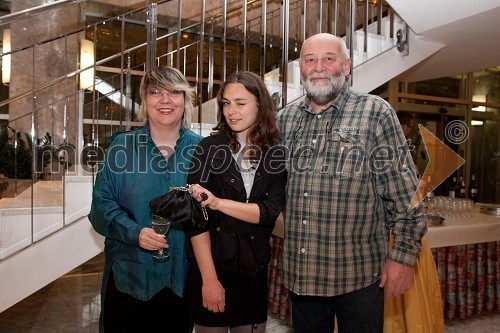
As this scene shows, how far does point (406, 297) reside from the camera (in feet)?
7.13

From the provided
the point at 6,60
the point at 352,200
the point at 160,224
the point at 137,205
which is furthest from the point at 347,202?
the point at 6,60

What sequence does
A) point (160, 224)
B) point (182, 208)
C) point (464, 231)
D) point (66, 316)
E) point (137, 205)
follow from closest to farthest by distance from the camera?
point (182, 208) → point (160, 224) → point (137, 205) → point (464, 231) → point (66, 316)

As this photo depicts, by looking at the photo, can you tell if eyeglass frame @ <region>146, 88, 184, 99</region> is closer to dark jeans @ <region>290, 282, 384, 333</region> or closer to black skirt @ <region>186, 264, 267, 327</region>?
black skirt @ <region>186, 264, 267, 327</region>

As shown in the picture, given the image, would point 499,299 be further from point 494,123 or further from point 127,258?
point 494,123

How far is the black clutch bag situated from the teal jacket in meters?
0.21

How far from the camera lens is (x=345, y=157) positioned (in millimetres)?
1432

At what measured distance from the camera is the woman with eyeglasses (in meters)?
1.50

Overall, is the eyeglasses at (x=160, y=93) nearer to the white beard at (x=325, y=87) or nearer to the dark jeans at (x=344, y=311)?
the white beard at (x=325, y=87)

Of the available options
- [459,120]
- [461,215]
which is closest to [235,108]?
[461,215]

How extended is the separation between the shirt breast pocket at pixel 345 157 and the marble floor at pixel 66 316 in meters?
1.70

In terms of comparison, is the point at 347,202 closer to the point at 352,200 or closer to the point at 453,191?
the point at 352,200

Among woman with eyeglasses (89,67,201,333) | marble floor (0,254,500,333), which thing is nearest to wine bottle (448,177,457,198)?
marble floor (0,254,500,333)

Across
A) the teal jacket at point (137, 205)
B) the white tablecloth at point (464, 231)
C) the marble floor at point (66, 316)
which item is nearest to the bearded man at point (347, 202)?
the teal jacket at point (137, 205)

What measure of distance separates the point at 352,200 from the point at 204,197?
1.77ft
